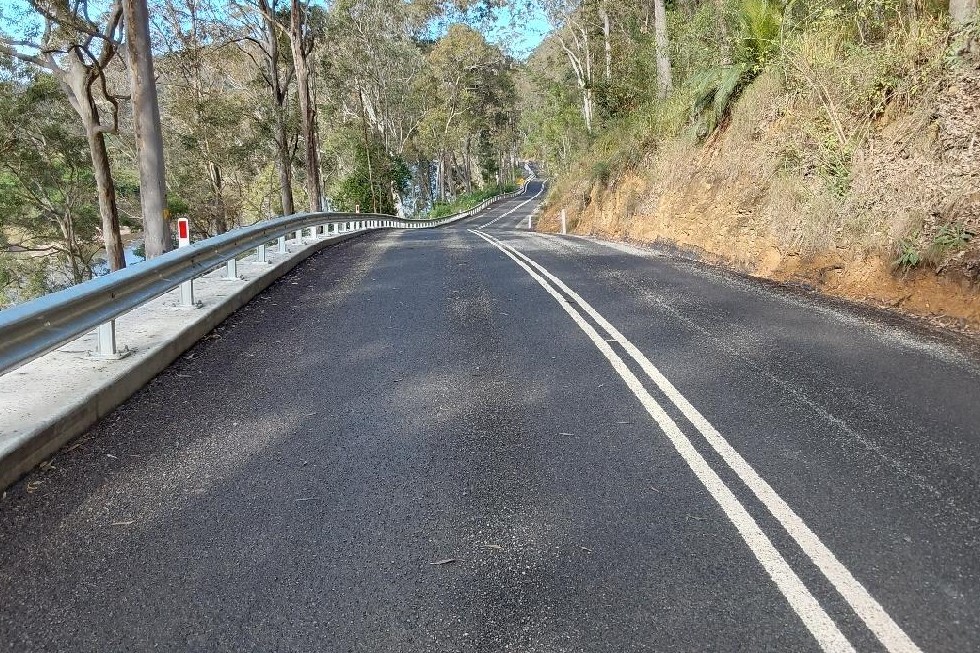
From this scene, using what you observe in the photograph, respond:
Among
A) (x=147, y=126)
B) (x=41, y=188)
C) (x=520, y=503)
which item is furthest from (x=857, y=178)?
(x=41, y=188)

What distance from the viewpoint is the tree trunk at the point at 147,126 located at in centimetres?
1262

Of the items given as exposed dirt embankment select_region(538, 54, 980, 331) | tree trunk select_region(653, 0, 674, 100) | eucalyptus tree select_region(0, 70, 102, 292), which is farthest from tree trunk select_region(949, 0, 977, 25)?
eucalyptus tree select_region(0, 70, 102, 292)

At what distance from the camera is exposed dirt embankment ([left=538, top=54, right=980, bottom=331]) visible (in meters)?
7.50

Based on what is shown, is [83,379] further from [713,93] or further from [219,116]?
[219,116]

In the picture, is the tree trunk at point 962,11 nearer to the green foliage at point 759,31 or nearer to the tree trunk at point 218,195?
the green foliage at point 759,31

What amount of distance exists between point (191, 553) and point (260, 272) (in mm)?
7555

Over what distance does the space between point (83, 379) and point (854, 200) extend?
29.4 feet

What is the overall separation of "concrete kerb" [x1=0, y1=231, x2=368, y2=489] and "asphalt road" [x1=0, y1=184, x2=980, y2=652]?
0.14m

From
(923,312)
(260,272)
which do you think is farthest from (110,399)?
(923,312)

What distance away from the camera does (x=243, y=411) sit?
491 centimetres

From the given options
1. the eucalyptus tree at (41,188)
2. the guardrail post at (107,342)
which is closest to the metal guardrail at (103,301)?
the guardrail post at (107,342)

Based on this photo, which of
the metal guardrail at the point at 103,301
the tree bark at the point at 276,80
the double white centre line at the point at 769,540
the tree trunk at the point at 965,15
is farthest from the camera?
the tree bark at the point at 276,80

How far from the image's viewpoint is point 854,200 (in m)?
9.16

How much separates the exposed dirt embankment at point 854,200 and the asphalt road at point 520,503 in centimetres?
180
